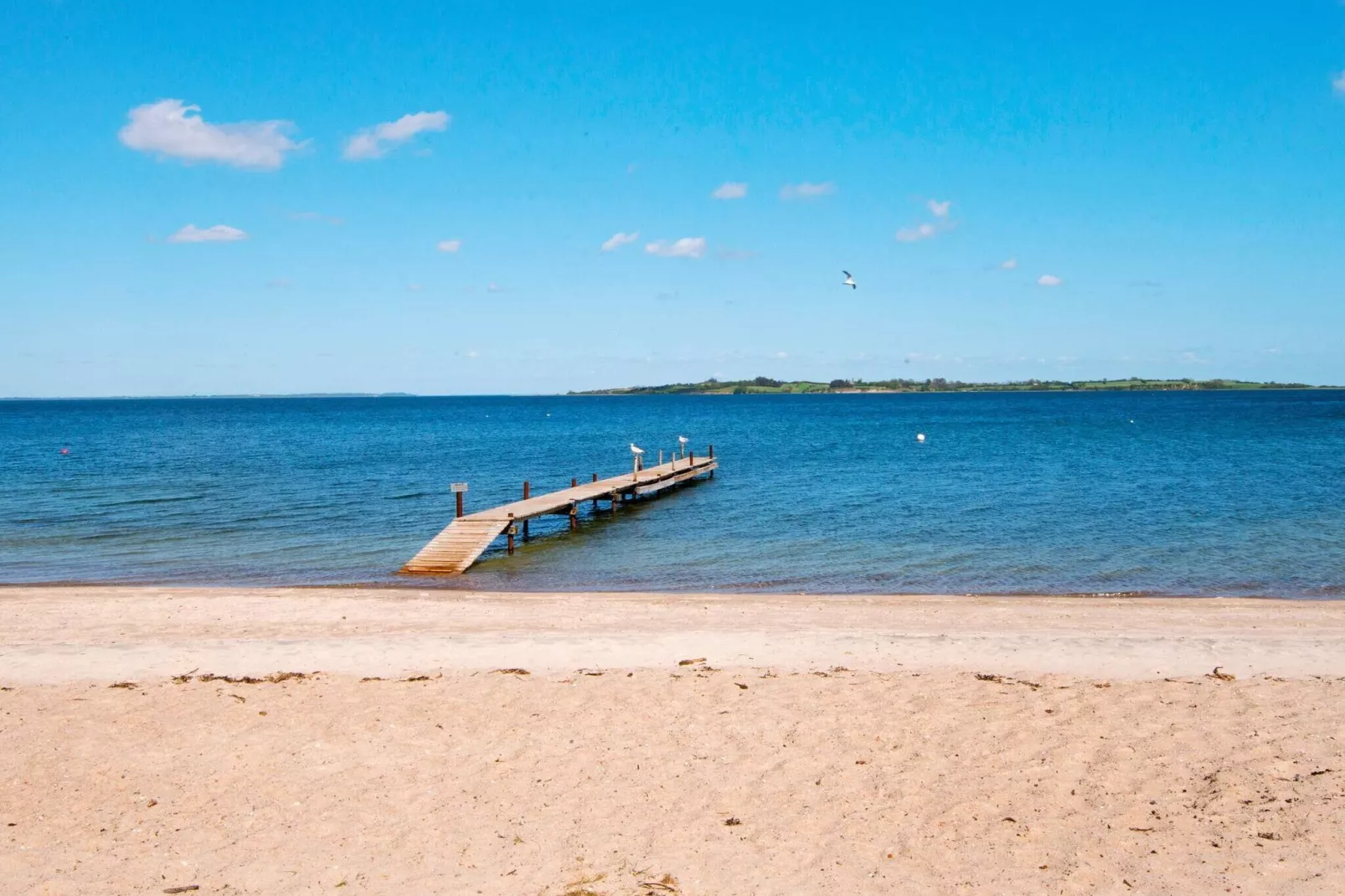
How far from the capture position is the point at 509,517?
96.5 feet

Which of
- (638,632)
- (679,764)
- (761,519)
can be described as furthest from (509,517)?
(679,764)

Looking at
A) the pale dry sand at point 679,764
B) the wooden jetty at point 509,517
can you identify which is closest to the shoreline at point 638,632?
the pale dry sand at point 679,764

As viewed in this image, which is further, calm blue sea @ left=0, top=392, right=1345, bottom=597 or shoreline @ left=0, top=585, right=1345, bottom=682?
calm blue sea @ left=0, top=392, right=1345, bottom=597

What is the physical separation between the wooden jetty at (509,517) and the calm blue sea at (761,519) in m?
0.68

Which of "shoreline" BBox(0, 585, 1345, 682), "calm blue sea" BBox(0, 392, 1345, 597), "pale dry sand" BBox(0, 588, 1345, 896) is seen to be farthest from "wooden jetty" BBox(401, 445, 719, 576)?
"pale dry sand" BBox(0, 588, 1345, 896)

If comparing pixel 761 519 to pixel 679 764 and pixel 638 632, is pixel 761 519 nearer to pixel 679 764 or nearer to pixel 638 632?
pixel 638 632

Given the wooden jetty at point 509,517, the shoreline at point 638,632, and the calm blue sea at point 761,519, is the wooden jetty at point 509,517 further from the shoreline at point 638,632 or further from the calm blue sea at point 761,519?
the shoreline at point 638,632

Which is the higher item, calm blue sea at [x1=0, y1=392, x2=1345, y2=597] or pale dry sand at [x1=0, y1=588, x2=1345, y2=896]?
pale dry sand at [x1=0, y1=588, x2=1345, y2=896]

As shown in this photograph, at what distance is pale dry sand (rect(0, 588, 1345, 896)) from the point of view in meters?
7.60

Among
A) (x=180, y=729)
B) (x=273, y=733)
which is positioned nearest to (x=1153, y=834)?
(x=273, y=733)

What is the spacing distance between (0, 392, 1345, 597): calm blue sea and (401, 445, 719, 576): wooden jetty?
2.22 feet

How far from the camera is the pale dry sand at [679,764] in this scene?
7602 millimetres

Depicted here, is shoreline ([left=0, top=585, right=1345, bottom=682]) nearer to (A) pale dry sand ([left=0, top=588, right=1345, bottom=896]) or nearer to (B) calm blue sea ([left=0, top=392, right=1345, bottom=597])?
(A) pale dry sand ([left=0, top=588, right=1345, bottom=896])

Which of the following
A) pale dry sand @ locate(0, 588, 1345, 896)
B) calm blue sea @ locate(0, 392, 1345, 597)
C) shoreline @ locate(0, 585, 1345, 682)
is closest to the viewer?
pale dry sand @ locate(0, 588, 1345, 896)
